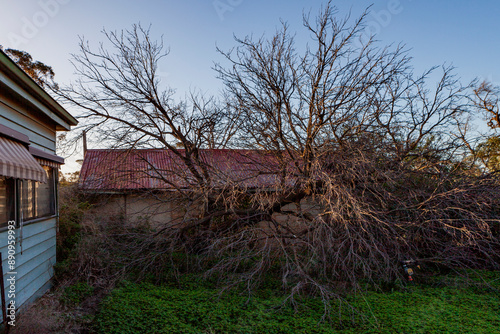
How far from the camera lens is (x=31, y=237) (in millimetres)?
5293

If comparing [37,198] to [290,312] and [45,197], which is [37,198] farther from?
[290,312]

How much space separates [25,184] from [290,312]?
4.43m

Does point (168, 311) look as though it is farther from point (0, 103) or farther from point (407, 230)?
point (407, 230)

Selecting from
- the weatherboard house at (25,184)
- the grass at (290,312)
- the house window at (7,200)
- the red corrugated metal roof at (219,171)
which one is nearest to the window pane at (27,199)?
the weatherboard house at (25,184)

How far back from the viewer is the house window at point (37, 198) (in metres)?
5.13

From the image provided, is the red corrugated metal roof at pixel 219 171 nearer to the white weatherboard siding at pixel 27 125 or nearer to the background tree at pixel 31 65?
the white weatherboard siding at pixel 27 125

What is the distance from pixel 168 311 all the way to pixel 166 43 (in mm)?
6587

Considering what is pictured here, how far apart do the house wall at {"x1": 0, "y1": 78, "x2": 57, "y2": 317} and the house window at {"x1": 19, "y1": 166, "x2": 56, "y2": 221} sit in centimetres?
14

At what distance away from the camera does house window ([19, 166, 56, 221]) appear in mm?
5129

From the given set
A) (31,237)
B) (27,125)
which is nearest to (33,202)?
(31,237)

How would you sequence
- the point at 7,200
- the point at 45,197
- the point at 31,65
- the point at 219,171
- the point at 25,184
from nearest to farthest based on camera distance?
the point at 7,200
the point at 25,184
the point at 45,197
the point at 219,171
the point at 31,65

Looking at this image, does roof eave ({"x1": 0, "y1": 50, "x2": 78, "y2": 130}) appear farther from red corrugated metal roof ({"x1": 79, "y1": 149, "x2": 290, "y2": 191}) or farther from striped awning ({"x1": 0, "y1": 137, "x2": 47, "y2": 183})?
red corrugated metal roof ({"x1": 79, "y1": 149, "x2": 290, "y2": 191})

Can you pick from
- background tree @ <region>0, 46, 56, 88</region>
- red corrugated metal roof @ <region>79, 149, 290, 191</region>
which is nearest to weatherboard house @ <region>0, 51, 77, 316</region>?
red corrugated metal roof @ <region>79, 149, 290, 191</region>

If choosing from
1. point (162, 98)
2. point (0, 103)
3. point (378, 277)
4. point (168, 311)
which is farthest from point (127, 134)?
point (378, 277)
